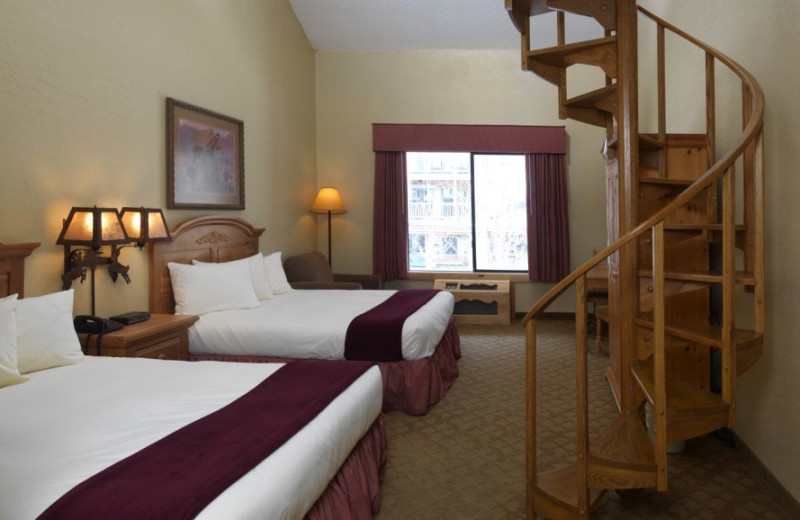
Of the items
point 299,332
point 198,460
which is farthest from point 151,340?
point 198,460

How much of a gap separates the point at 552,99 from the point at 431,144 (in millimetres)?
1494

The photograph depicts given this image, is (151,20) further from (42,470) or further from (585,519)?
(585,519)

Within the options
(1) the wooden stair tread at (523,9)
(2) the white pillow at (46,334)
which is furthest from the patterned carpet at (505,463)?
(1) the wooden stair tread at (523,9)

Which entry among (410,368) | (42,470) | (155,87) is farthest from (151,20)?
(42,470)

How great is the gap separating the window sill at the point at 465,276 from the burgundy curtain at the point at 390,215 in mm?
221

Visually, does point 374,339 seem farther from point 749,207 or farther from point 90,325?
point 749,207

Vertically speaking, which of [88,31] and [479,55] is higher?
[479,55]

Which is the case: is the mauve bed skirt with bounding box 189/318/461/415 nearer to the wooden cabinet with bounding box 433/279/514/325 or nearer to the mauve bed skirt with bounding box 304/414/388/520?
the mauve bed skirt with bounding box 304/414/388/520

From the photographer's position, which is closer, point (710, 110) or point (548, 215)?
point (710, 110)

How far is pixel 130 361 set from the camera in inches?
102

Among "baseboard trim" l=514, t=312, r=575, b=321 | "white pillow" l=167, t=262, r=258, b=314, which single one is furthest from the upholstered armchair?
"baseboard trim" l=514, t=312, r=575, b=321

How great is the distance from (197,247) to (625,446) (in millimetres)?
3257

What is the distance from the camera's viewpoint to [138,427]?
5.84 feet

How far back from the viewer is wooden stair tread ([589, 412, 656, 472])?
212 centimetres
